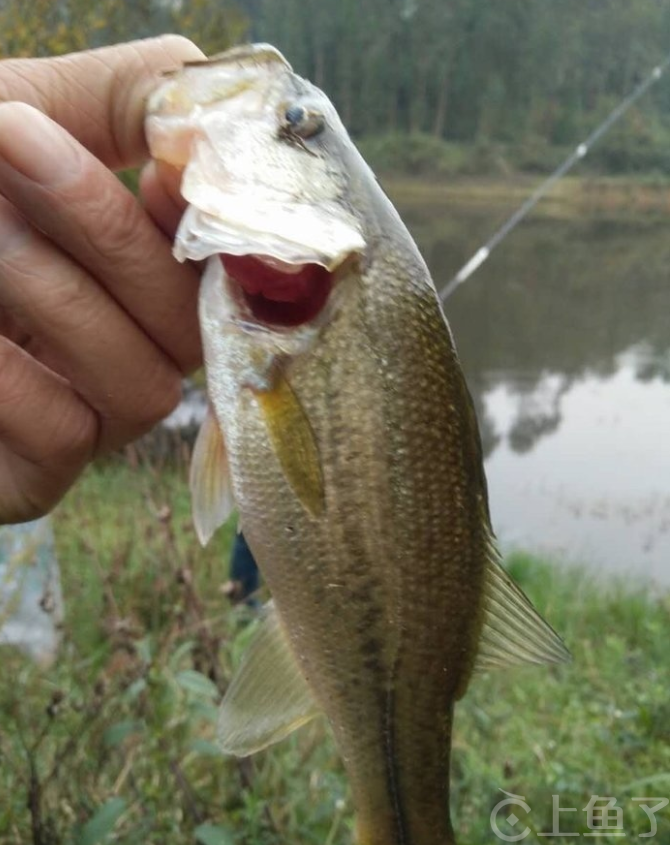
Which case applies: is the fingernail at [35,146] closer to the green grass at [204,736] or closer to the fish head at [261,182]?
the fish head at [261,182]

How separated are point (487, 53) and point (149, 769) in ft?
137

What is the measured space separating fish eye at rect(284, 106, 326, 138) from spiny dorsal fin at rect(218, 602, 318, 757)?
78 centimetres

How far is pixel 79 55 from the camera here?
1589mm

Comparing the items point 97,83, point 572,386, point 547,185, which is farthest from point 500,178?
point 97,83

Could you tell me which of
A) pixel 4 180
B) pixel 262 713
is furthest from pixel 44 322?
pixel 262 713

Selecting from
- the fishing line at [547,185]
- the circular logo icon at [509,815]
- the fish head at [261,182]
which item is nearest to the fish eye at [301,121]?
the fish head at [261,182]

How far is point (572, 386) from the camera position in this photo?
12.0m

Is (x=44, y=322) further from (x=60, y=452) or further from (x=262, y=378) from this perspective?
(x=262, y=378)

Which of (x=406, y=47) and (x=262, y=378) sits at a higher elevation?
(x=262, y=378)

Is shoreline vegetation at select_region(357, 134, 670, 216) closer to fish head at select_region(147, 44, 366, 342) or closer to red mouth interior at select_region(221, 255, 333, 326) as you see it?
fish head at select_region(147, 44, 366, 342)

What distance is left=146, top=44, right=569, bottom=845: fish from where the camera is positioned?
1395 millimetres

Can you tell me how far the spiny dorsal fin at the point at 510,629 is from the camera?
60.8 inches

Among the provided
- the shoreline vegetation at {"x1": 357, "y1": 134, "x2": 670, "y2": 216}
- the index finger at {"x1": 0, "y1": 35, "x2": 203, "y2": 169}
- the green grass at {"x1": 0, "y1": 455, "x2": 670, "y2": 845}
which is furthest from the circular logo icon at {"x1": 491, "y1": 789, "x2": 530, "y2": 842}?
the shoreline vegetation at {"x1": 357, "y1": 134, "x2": 670, "y2": 216}

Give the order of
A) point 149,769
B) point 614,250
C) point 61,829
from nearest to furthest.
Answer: point 61,829
point 149,769
point 614,250
